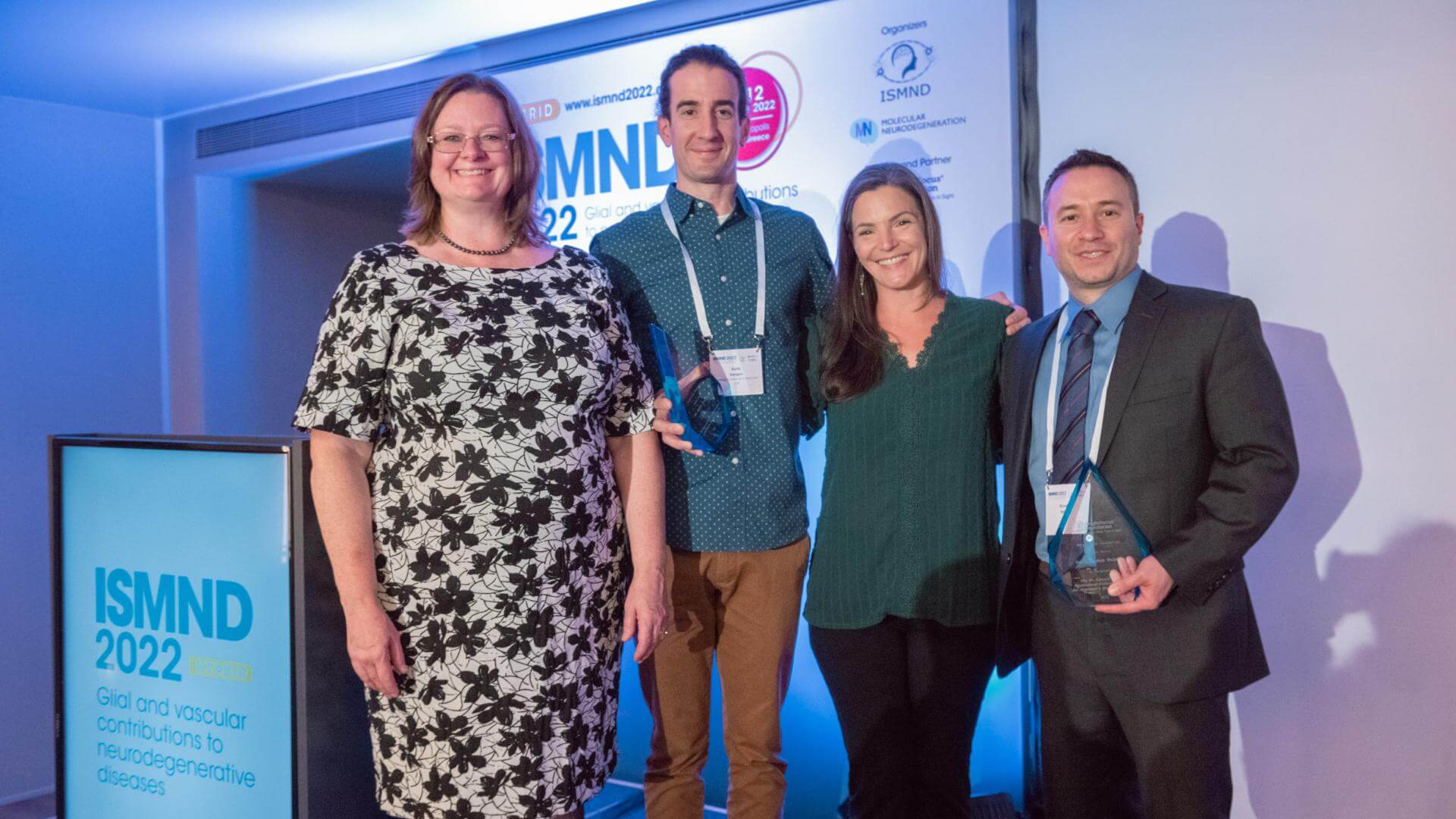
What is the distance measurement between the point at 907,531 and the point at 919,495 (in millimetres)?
78

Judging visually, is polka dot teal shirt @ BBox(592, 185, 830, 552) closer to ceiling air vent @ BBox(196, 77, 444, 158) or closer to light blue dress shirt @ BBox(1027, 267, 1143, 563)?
light blue dress shirt @ BBox(1027, 267, 1143, 563)

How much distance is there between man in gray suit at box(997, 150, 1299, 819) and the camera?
5.97ft

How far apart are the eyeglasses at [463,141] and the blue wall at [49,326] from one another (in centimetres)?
392

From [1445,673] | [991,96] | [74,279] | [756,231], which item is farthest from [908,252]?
[74,279]

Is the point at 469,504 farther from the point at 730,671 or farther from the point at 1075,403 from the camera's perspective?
the point at 1075,403

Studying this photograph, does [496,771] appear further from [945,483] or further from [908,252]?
[908,252]

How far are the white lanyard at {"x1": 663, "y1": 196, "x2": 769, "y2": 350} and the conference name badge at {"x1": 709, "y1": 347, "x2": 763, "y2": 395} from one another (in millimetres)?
40

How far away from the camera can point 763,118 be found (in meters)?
3.50

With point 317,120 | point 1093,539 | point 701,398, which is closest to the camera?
point 1093,539

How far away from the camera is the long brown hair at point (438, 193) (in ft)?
6.51

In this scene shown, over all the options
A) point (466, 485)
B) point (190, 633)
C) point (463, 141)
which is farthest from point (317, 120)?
point (466, 485)

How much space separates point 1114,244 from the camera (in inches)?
78.7

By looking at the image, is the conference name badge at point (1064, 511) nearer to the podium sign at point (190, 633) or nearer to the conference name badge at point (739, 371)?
the conference name badge at point (739, 371)

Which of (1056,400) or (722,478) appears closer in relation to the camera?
(1056,400)
